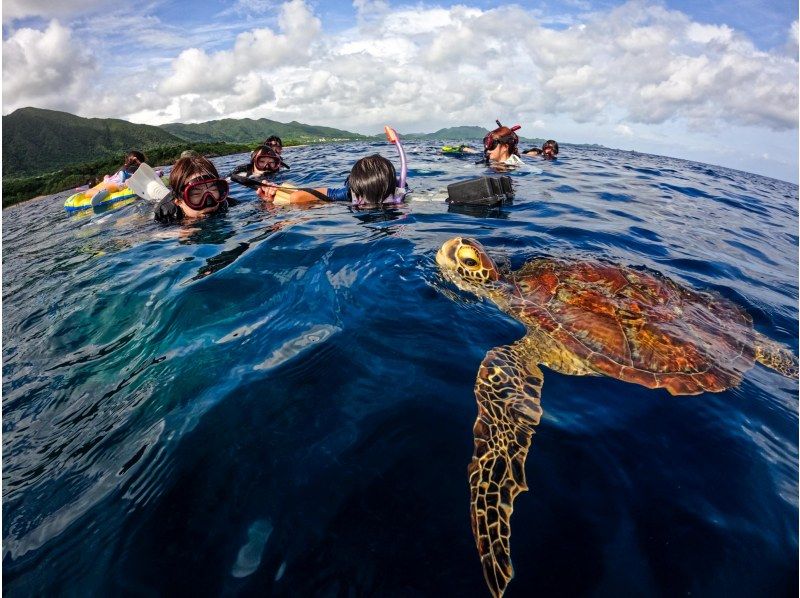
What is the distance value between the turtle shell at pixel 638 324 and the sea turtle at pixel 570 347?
1 centimetres

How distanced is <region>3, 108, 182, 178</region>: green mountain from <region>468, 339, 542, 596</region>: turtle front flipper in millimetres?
119483

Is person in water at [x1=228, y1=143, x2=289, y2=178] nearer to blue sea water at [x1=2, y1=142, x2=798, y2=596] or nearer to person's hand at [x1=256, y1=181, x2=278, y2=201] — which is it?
person's hand at [x1=256, y1=181, x2=278, y2=201]

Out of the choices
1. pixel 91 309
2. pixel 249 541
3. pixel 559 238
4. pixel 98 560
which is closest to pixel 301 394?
pixel 249 541

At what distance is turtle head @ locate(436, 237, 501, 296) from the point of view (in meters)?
4.84

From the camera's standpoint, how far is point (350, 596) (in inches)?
75.4

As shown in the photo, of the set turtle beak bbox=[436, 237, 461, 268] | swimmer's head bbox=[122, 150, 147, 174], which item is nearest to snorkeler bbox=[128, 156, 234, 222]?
turtle beak bbox=[436, 237, 461, 268]

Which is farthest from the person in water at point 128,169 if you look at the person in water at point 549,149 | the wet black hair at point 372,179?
the person in water at point 549,149

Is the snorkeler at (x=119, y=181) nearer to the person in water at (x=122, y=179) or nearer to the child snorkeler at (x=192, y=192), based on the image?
the person in water at (x=122, y=179)

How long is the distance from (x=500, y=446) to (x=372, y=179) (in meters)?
7.15

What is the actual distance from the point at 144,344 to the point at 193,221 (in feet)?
17.7

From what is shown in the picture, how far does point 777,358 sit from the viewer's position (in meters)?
3.97

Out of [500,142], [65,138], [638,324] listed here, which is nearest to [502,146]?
[500,142]

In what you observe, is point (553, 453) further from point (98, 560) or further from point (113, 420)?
point (113, 420)

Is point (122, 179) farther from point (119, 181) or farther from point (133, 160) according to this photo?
point (133, 160)
